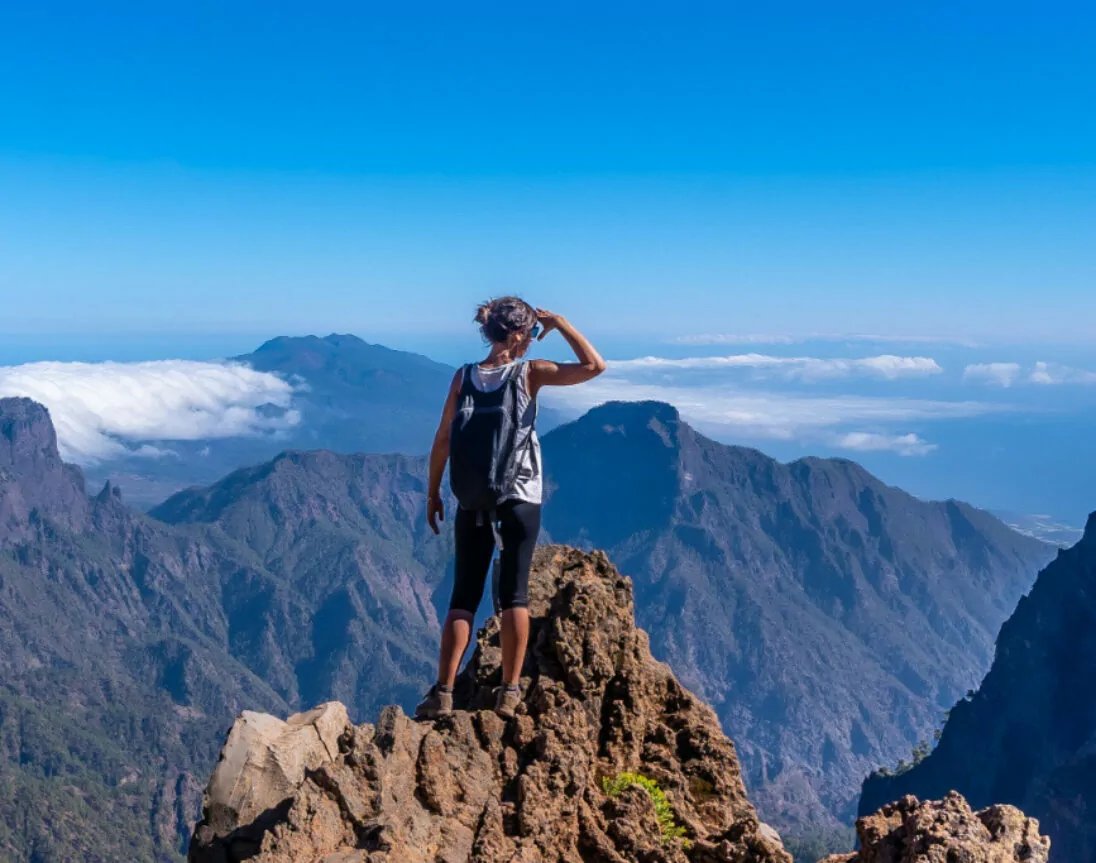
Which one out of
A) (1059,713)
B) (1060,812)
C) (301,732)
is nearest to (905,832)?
(301,732)

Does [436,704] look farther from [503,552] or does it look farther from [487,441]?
[487,441]

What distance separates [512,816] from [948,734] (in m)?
202

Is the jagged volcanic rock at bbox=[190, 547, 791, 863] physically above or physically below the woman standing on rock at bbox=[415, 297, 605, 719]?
below

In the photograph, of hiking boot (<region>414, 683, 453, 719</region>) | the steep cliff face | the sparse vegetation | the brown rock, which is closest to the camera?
the brown rock

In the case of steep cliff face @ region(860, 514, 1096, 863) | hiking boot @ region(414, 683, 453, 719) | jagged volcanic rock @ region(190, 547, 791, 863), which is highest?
hiking boot @ region(414, 683, 453, 719)

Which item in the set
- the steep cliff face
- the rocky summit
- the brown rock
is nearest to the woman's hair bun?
the rocky summit

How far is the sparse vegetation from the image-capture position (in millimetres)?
10836

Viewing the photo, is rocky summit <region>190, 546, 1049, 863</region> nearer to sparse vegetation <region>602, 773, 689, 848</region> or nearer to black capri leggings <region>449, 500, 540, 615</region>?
sparse vegetation <region>602, 773, 689, 848</region>

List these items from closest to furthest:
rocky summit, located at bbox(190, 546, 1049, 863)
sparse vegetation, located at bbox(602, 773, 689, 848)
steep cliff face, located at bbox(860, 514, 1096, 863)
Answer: rocky summit, located at bbox(190, 546, 1049, 863)
sparse vegetation, located at bbox(602, 773, 689, 848)
steep cliff face, located at bbox(860, 514, 1096, 863)

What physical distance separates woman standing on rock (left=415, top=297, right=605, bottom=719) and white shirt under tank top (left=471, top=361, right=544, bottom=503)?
0.03 ft

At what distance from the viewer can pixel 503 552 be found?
11578 millimetres

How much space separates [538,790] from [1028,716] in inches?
7914

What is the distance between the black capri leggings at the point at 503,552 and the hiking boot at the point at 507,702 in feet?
2.88

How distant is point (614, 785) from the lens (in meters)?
11.5
